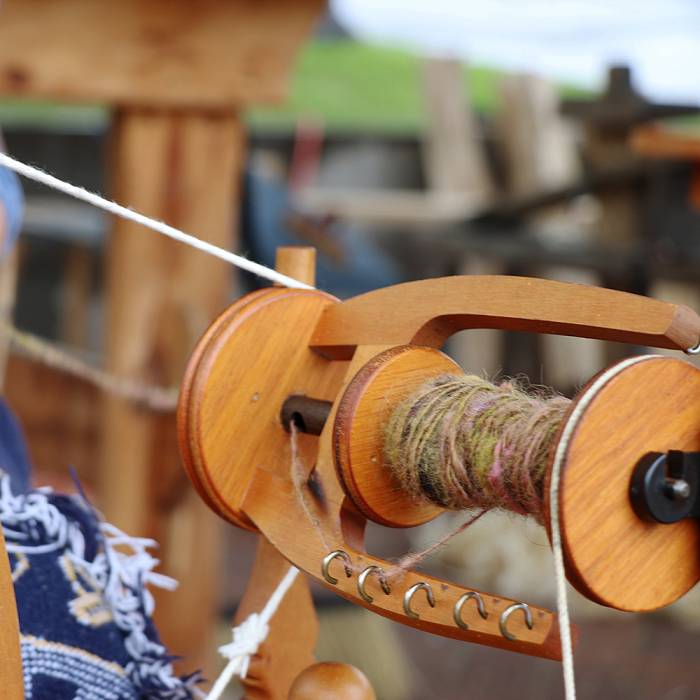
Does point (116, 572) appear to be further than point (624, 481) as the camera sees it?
Yes

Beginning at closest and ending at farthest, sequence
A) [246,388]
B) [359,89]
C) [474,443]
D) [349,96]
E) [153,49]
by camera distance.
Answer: [474,443], [246,388], [153,49], [349,96], [359,89]

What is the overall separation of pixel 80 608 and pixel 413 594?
0.35 metres

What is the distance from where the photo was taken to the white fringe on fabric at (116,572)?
96 centimetres

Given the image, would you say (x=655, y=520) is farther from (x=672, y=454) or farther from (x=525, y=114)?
(x=525, y=114)

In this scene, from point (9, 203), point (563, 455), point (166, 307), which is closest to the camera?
point (563, 455)

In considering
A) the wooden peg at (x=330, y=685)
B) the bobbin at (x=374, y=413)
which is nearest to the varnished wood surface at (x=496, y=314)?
the bobbin at (x=374, y=413)

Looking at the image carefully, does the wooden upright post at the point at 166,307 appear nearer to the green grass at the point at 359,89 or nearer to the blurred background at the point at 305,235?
the blurred background at the point at 305,235

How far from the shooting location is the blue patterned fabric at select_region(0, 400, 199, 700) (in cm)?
93

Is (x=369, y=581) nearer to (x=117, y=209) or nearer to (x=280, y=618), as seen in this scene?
(x=280, y=618)

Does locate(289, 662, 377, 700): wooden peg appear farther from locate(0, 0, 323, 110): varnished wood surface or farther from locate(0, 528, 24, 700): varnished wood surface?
locate(0, 0, 323, 110): varnished wood surface

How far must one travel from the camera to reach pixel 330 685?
0.79m

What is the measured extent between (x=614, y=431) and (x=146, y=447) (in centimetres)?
169

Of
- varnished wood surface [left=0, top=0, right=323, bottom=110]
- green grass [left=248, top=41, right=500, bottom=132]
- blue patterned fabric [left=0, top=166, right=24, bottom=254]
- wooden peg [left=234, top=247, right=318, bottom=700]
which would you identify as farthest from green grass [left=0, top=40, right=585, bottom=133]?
wooden peg [left=234, top=247, right=318, bottom=700]

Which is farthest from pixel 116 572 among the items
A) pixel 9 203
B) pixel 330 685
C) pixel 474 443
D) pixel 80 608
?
pixel 9 203
